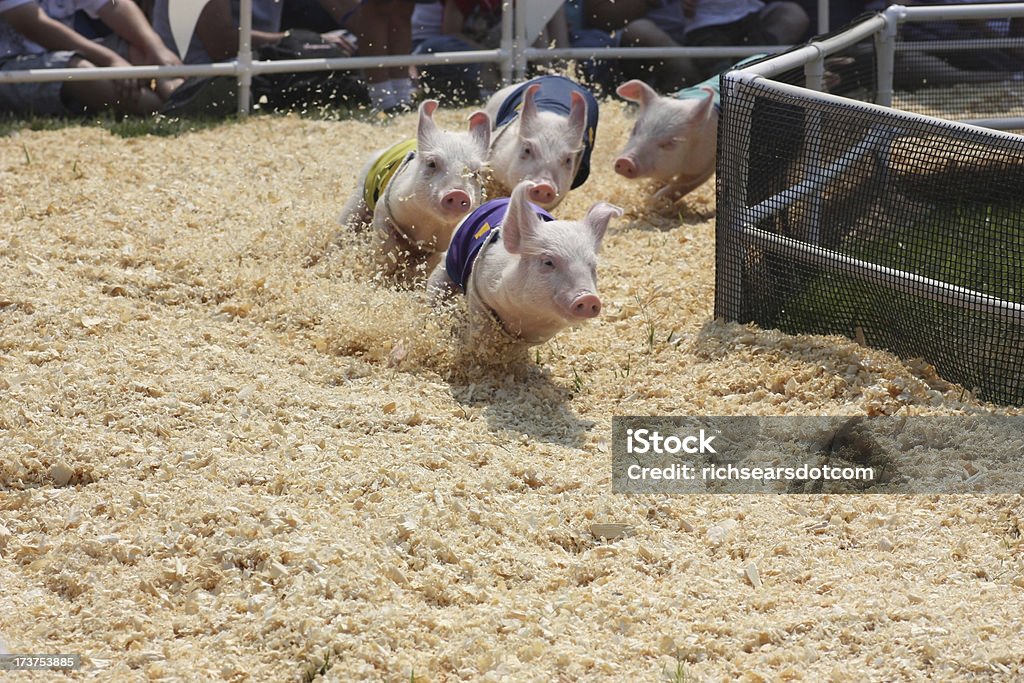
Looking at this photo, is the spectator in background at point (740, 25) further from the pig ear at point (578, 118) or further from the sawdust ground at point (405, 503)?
the sawdust ground at point (405, 503)

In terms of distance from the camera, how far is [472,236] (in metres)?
4.60

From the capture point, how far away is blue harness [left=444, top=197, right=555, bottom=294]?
4516 millimetres

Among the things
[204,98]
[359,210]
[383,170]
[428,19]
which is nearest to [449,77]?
[428,19]

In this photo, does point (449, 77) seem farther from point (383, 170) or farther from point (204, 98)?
point (383, 170)

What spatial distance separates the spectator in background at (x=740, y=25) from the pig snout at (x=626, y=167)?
2.72 metres

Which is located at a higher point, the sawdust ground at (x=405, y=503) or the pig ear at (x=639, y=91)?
the pig ear at (x=639, y=91)

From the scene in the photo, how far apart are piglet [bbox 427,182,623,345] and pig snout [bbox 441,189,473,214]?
1.42ft

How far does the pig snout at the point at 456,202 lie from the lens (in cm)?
491

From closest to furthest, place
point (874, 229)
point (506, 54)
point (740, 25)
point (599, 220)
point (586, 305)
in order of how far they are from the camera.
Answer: point (586, 305) < point (599, 220) < point (874, 229) < point (506, 54) < point (740, 25)

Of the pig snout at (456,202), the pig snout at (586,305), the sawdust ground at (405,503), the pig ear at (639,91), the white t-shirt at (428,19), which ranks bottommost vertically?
the sawdust ground at (405,503)

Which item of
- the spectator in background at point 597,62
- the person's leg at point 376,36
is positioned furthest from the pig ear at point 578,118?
the spectator in background at point 597,62

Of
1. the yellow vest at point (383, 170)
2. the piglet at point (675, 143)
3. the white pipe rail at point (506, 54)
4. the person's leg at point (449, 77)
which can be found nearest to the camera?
the yellow vest at point (383, 170)

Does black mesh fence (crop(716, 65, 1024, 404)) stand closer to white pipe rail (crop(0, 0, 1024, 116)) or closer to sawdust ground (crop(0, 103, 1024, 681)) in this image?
sawdust ground (crop(0, 103, 1024, 681))

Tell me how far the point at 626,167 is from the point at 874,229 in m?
2.16
